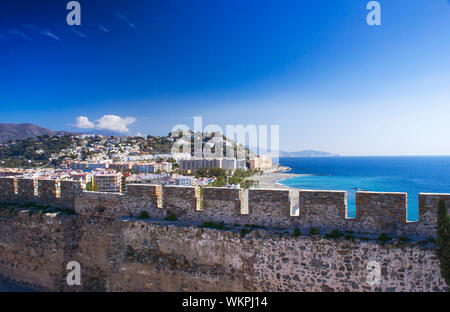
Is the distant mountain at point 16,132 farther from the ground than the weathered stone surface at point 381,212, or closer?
farther from the ground

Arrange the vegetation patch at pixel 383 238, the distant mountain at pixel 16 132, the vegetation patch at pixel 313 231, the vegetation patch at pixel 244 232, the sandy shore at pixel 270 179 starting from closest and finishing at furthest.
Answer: the vegetation patch at pixel 383 238, the vegetation patch at pixel 313 231, the vegetation patch at pixel 244 232, the sandy shore at pixel 270 179, the distant mountain at pixel 16 132

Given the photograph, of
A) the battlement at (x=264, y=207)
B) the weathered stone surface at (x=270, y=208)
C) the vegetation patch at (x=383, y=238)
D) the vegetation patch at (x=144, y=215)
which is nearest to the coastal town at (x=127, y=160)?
the battlement at (x=264, y=207)

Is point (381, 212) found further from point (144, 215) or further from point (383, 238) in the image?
point (144, 215)

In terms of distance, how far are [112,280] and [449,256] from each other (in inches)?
248

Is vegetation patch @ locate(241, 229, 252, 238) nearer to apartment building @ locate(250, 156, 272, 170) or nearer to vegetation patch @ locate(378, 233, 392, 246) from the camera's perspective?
vegetation patch @ locate(378, 233, 392, 246)

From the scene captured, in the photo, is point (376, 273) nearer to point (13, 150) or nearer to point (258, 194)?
point (258, 194)

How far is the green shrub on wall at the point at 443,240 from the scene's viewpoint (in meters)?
3.71

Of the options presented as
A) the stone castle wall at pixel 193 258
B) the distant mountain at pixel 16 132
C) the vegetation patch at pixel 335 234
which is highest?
the distant mountain at pixel 16 132

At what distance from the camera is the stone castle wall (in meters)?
4.12

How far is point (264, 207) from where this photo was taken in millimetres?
4816

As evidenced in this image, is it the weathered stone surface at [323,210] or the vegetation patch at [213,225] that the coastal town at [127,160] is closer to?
the vegetation patch at [213,225]

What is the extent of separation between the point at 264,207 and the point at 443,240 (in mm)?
2772

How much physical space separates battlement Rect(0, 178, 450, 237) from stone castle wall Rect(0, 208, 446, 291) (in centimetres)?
29

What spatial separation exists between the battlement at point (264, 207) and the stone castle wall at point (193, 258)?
0.29 metres
